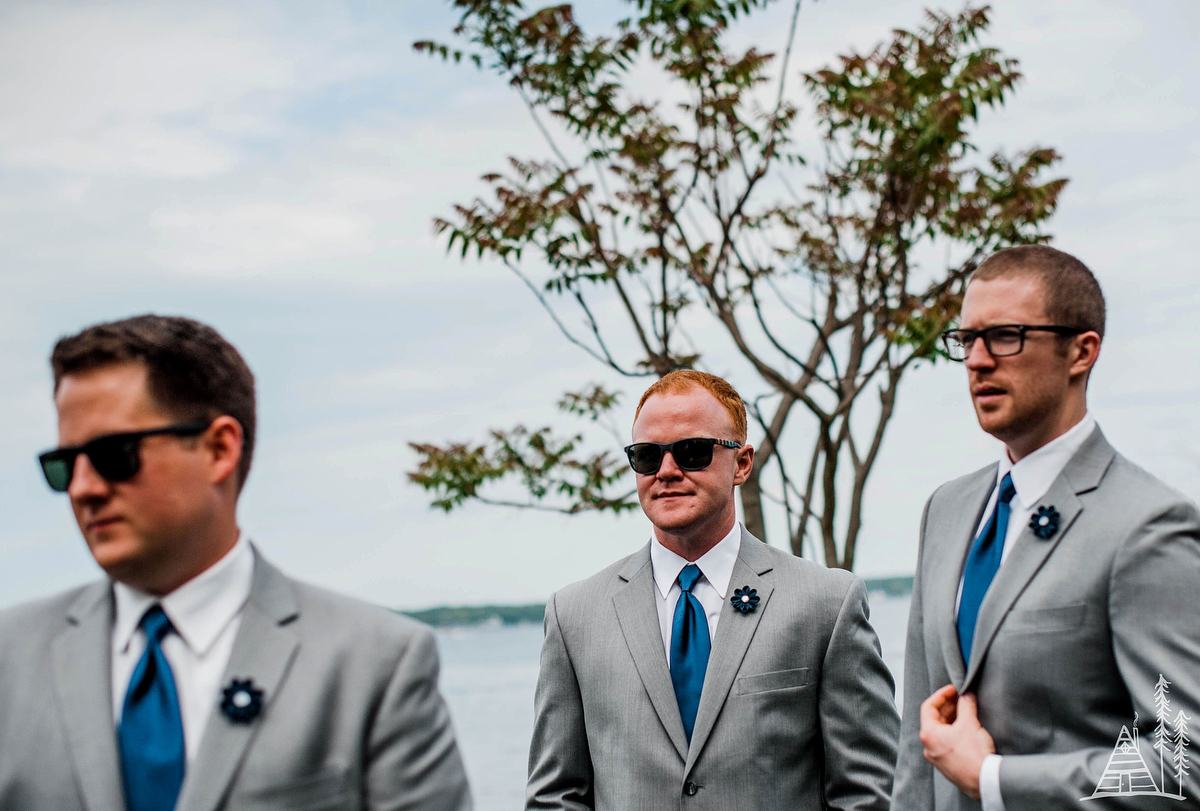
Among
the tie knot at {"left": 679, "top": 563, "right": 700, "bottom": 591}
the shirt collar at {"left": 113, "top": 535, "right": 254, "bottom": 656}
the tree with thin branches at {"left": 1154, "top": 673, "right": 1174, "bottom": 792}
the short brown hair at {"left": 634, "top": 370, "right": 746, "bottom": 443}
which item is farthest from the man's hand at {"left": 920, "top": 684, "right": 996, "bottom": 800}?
the shirt collar at {"left": 113, "top": 535, "right": 254, "bottom": 656}

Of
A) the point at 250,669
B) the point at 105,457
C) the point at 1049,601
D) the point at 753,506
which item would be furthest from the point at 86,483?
the point at 753,506

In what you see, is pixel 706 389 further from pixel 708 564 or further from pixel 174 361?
pixel 174 361

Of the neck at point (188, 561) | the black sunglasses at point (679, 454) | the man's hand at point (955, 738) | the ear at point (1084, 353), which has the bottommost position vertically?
Result: the man's hand at point (955, 738)

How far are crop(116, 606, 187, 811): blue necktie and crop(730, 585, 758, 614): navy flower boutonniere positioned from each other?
6.95 ft

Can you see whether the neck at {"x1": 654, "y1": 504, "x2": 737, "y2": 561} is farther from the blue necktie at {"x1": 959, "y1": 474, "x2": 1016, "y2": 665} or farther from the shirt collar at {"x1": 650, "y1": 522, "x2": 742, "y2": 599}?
the blue necktie at {"x1": 959, "y1": 474, "x2": 1016, "y2": 665}

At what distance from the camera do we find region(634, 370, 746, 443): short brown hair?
4301mm

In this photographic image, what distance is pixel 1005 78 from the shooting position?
8.05 metres

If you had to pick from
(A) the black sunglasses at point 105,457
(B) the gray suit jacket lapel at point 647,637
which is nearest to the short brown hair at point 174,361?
(A) the black sunglasses at point 105,457

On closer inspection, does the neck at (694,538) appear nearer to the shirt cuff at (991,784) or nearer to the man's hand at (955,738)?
the man's hand at (955,738)

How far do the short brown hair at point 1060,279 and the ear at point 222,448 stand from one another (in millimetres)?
2005

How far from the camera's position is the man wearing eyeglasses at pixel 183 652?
223cm

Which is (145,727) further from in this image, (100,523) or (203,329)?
(203,329)

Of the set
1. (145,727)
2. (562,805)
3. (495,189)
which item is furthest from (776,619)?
(495,189)

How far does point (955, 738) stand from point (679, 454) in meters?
1.47
